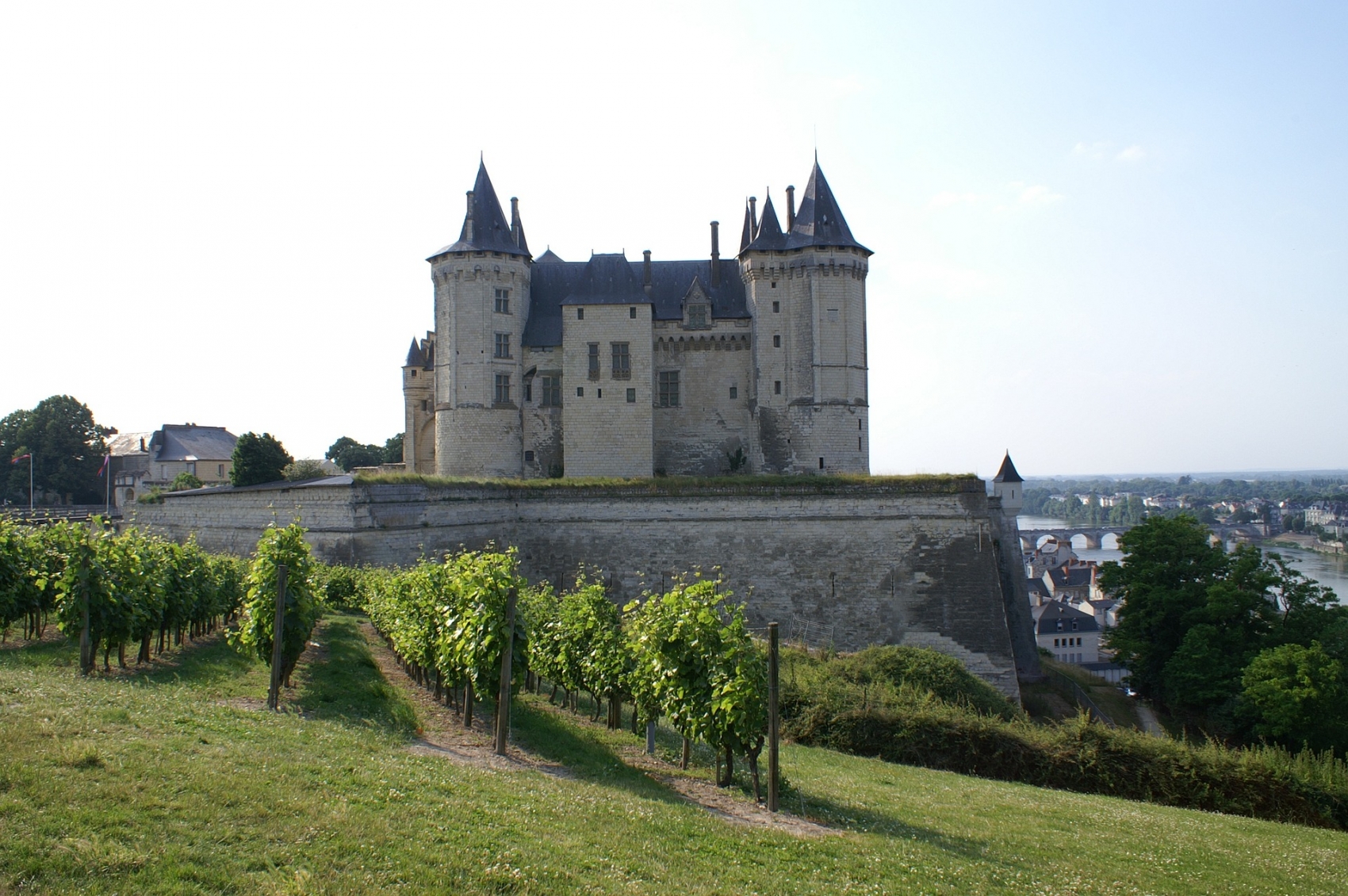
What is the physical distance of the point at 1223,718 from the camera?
28.1 meters

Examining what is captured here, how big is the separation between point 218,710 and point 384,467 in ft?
103

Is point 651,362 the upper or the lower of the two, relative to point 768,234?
lower

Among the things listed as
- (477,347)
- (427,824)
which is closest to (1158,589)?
(477,347)

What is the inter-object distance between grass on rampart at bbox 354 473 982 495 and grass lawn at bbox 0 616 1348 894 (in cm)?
1625

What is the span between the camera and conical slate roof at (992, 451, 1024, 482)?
38.4 m

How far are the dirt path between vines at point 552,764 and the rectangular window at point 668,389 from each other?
2367cm

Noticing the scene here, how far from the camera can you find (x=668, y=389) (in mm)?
37125

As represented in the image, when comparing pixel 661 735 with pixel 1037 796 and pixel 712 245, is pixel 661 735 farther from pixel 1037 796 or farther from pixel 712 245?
pixel 712 245

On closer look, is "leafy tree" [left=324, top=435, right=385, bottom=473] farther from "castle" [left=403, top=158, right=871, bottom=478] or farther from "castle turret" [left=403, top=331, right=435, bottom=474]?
"castle" [left=403, top=158, right=871, bottom=478]

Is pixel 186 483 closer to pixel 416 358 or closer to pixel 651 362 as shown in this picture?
pixel 416 358

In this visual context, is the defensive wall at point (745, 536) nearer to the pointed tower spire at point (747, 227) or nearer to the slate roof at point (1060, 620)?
the pointed tower spire at point (747, 227)

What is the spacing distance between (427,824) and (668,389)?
100.0 feet

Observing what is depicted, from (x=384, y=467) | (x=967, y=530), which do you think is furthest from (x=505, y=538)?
(x=967, y=530)

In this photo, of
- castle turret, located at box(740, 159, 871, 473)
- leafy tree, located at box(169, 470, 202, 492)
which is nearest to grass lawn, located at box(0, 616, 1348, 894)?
castle turret, located at box(740, 159, 871, 473)
